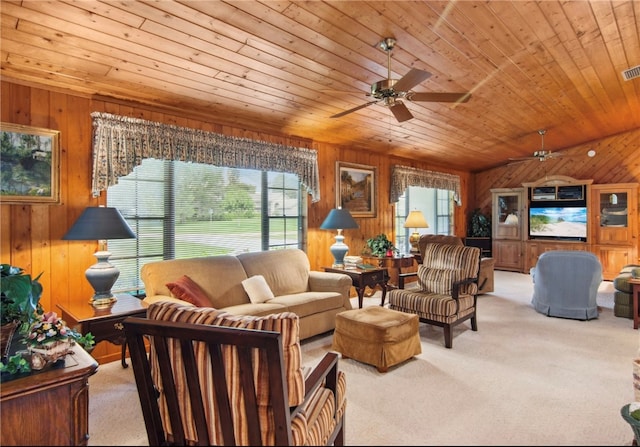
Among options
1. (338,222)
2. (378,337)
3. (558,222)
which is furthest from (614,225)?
(378,337)

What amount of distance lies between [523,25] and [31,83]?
160 inches

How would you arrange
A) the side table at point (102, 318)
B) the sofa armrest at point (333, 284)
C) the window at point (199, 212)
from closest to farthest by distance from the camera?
the side table at point (102, 318) → the window at point (199, 212) → the sofa armrest at point (333, 284)

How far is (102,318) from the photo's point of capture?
2.64m

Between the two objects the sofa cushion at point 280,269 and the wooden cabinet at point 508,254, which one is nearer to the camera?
the sofa cushion at point 280,269

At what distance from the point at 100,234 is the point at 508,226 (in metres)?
8.36

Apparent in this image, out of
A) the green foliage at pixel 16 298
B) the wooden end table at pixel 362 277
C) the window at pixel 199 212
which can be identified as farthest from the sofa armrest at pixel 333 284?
the green foliage at pixel 16 298

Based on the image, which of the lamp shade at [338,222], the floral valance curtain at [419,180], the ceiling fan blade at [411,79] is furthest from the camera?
the floral valance curtain at [419,180]

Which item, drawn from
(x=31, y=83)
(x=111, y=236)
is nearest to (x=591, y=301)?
(x=111, y=236)

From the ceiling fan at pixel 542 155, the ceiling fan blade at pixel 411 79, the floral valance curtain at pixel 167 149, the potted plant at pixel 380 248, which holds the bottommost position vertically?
the potted plant at pixel 380 248

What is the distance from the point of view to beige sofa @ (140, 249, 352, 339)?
3.37 m

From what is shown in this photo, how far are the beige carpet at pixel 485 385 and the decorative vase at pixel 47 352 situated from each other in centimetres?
33

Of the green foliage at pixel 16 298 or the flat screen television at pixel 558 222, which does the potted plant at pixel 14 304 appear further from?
the flat screen television at pixel 558 222

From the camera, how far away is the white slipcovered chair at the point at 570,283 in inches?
172

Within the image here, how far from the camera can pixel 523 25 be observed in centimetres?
308
